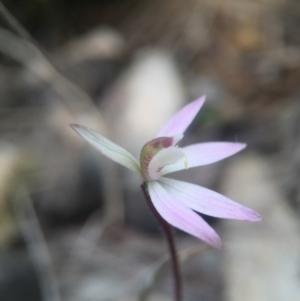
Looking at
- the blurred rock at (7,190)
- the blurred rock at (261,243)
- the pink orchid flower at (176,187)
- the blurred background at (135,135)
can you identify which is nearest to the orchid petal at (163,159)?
the pink orchid flower at (176,187)

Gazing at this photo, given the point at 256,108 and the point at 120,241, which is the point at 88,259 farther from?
the point at 256,108

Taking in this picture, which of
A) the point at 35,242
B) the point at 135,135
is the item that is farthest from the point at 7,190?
the point at 135,135

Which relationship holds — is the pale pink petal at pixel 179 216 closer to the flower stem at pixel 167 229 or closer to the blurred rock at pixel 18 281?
the flower stem at pixel 167 229

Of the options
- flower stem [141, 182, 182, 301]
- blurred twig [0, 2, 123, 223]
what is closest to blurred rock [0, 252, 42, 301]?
blurred twig [0, 2, 123, 223]

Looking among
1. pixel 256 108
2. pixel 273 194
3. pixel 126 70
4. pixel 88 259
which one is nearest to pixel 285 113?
pixel 256 108

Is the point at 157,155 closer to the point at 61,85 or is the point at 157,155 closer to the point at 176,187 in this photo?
the point at 176,187

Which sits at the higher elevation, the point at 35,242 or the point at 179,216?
the point at 179,216
